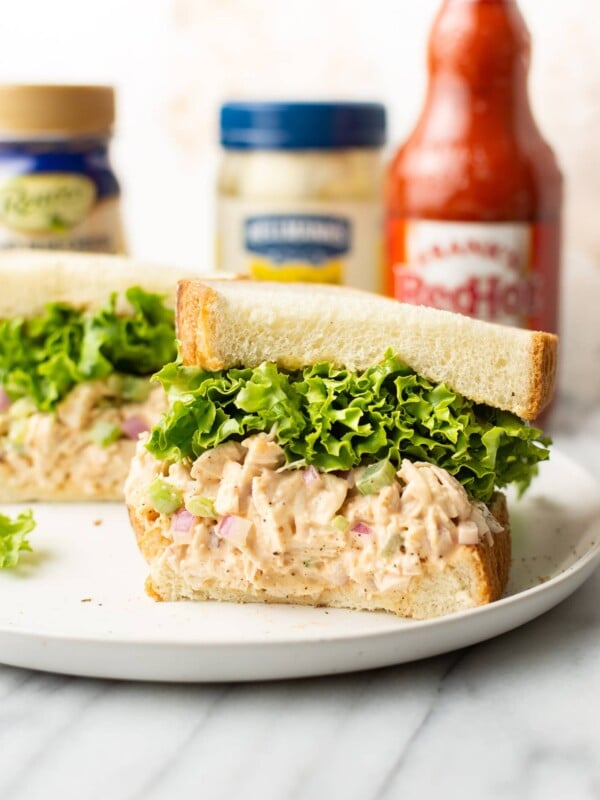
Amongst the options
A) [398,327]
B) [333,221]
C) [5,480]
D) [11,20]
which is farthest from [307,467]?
[11,20]

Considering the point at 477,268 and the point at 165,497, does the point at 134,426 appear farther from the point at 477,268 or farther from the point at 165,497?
the point at 477,268

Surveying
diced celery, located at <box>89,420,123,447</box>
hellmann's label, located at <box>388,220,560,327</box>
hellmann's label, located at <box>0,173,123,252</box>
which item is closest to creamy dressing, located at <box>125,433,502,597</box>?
diced celery, located at <box>89,420,123,447</box>

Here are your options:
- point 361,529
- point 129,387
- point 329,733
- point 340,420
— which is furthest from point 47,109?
point 329,733

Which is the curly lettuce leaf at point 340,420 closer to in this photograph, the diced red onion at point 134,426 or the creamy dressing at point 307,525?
the creamy dressing at point 307,525

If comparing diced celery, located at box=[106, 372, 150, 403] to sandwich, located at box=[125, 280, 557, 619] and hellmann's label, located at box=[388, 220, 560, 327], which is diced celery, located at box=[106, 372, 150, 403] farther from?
hellmann's label, located at box=[388, 220, 560, 327]

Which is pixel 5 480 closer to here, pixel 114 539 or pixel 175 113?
pixel 114 539
